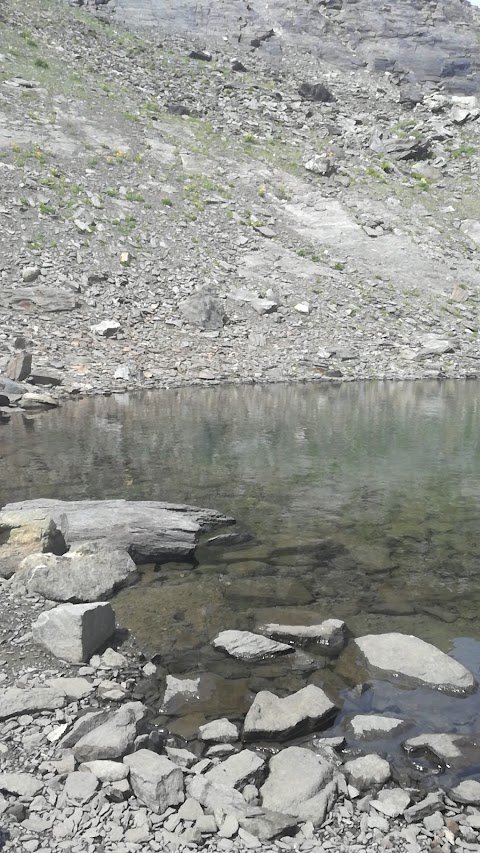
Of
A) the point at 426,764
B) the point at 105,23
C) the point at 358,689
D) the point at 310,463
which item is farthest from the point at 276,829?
the point at 105,23

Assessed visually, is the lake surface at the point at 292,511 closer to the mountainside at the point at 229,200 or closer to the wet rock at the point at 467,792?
the wet rock at the point at 467,792

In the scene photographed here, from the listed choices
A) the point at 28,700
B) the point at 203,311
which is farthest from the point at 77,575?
the point at 203,311

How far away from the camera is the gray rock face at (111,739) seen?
5.36 metres

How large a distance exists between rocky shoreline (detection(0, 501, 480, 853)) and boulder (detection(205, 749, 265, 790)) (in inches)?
0.4

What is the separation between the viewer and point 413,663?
7113mm

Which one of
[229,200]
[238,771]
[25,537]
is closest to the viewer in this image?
[238,771]

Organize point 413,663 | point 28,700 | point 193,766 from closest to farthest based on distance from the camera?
1. point 193,766
2. point 28,700
3. point 413,663

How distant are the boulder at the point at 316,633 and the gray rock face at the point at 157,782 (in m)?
2.86

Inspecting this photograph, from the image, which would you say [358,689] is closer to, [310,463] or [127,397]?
[310,463]

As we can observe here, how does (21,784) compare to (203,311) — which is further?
(203,311)

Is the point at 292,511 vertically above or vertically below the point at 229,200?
below

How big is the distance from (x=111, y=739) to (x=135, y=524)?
5774mm

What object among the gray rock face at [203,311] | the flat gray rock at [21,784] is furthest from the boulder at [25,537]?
the gray rock face at [203,311]

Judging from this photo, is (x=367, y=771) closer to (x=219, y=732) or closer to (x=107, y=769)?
(x=219, y=732)
